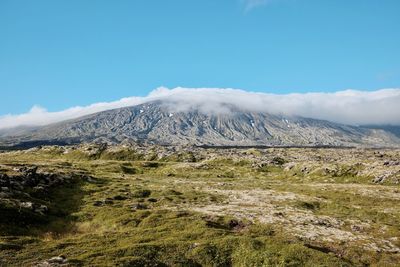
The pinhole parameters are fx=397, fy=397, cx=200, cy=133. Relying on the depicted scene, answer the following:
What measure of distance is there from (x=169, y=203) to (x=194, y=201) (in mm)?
6240

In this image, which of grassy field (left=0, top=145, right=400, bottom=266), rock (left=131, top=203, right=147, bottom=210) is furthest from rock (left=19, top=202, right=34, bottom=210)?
rock (left=131, top=203, right=147, bottom=210)

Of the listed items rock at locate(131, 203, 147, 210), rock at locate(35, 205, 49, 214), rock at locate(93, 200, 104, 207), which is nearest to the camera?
rock at locate(35, 205, 49, 214)

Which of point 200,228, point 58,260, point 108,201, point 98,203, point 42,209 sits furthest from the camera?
point 108,201

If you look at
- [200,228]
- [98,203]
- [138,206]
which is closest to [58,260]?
[200,228]

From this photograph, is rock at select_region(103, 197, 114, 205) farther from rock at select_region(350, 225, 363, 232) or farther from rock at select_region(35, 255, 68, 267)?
rock at select_region(350, 225, 363, 232)

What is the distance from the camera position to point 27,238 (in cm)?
4369

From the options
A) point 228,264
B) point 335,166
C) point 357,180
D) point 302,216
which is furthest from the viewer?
point 335,166

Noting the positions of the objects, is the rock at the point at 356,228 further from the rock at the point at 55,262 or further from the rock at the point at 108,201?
the rock at the point at 55,262

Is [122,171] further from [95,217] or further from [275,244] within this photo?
[275,244]

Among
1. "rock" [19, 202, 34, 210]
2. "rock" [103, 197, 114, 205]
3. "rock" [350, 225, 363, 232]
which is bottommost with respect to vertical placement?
"rock" [350, 225, 363, 232]

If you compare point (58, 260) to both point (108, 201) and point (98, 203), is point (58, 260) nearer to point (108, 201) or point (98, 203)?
point (98, 203)

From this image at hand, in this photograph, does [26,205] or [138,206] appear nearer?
[26,205]

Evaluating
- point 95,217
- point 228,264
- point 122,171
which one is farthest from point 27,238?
point 122,171

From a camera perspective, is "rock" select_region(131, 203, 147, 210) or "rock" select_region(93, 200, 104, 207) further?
"rock" select_region(93, 200, 104, 207)
